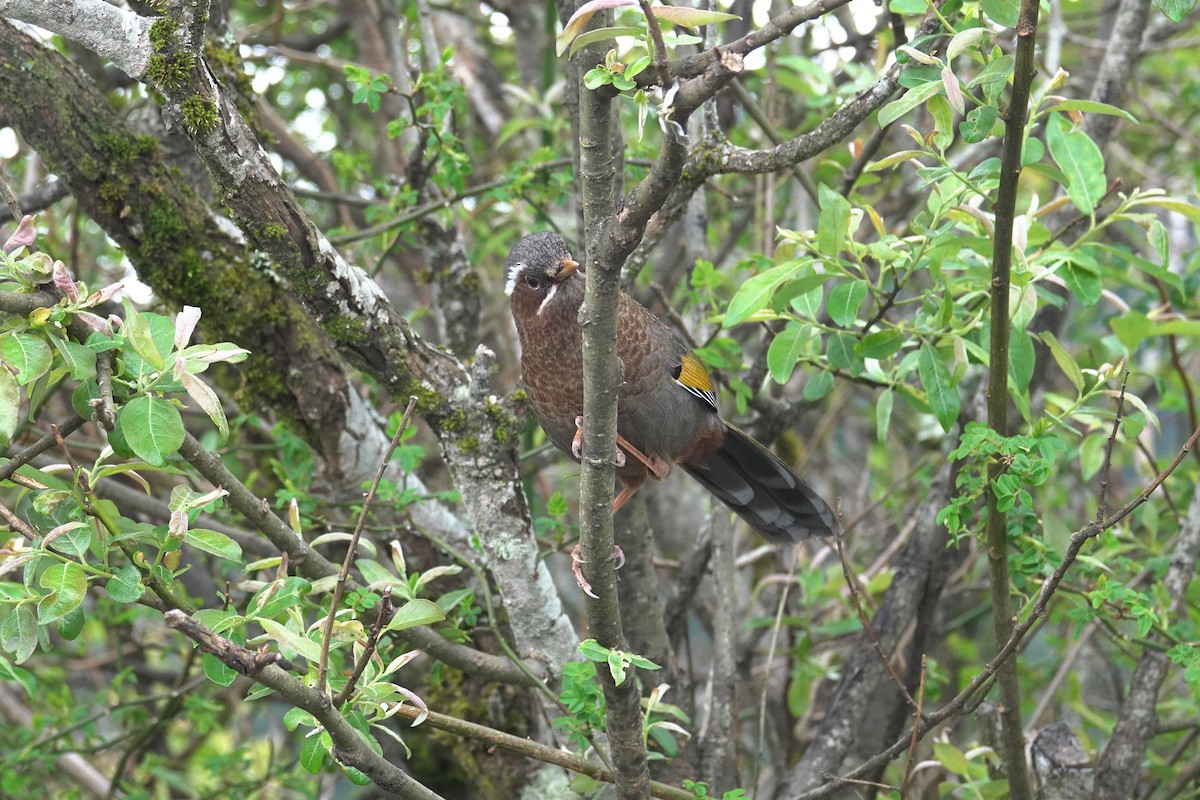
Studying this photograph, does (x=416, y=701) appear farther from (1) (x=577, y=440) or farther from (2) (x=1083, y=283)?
(2) (x=1083, y=283)

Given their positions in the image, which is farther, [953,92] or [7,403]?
[953,92]

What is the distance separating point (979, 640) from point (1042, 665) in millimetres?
506

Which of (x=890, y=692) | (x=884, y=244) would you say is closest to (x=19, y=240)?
(x=884, y=244)

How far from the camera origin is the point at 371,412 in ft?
12.1

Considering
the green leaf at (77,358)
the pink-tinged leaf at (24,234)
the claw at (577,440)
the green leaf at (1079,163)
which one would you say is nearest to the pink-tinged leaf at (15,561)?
the green leaf at (77,358)

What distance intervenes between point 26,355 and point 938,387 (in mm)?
2091

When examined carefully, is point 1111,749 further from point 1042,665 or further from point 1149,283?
point 1042,665

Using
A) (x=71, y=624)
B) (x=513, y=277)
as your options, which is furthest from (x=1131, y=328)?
(x=71, y=624)

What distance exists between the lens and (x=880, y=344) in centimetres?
295

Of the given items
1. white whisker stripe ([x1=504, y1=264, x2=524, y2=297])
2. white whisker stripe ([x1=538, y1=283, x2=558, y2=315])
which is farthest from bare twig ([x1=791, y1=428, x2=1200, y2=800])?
white whisker stripe ([x1=504, y1=264, x2=524, y2=297])

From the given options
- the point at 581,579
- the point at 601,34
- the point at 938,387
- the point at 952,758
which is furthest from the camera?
the point at 952,758

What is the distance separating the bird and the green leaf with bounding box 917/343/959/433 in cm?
60

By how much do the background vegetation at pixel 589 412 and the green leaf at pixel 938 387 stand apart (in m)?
0.01

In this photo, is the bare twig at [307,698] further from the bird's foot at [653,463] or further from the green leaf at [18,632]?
the bird's foot at [653,463]
